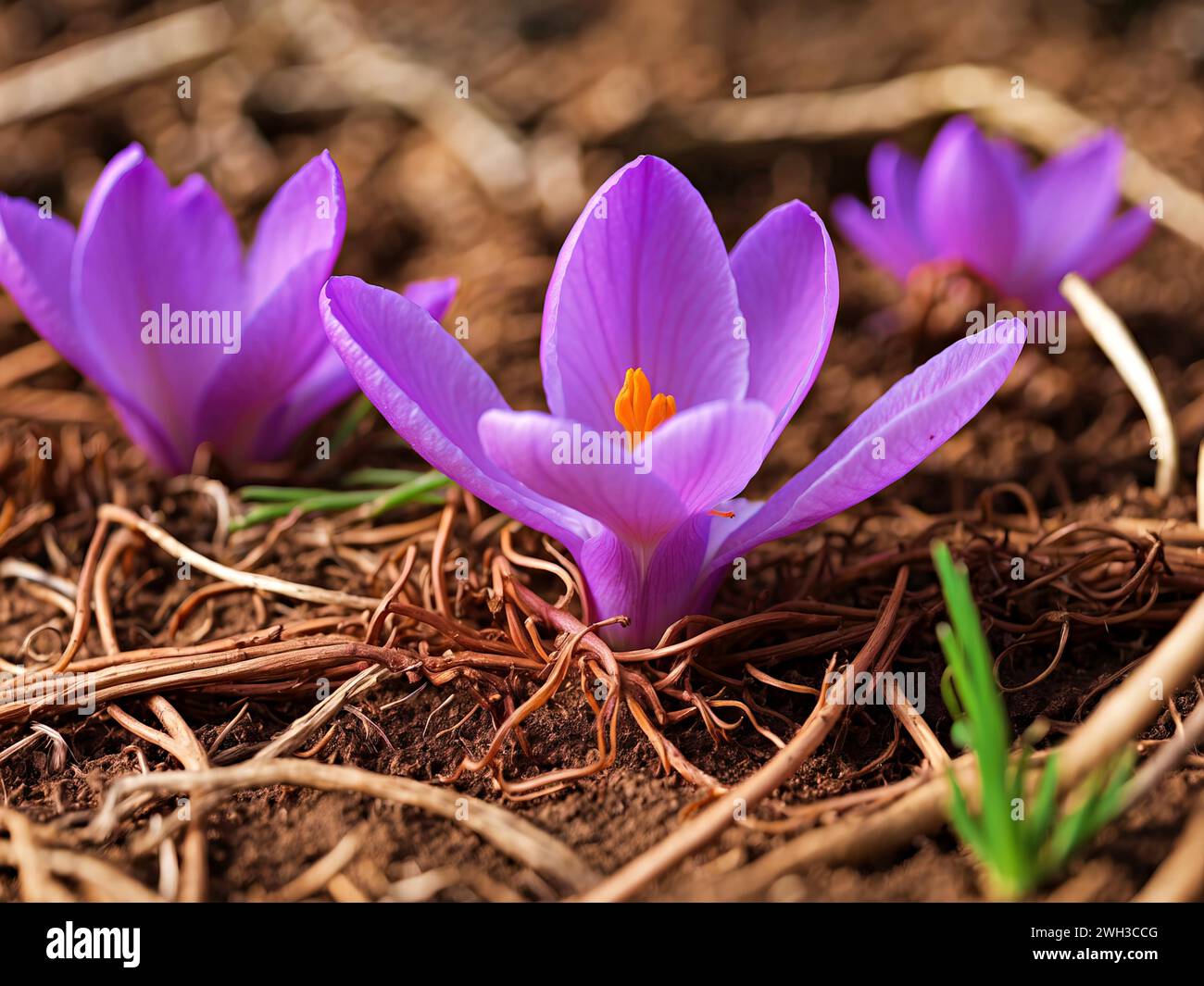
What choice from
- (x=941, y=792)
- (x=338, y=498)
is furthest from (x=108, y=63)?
(x=941, y=792)

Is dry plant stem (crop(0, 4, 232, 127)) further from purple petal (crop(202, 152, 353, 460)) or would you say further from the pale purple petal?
the pale purple petal

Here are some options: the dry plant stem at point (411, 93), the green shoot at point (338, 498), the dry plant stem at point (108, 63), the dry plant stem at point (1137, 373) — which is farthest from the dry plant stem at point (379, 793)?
the dry plant stem at point (108, 63)

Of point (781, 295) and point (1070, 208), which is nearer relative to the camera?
point (781, 295)

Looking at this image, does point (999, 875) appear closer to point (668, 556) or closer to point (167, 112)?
point (668, 556)

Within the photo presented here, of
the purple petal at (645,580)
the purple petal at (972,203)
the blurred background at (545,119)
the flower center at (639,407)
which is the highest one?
the blurred background at (545,119)

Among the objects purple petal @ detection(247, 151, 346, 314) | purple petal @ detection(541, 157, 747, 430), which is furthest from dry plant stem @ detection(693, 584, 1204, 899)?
purple petal @ detection(247, 151, 346, 314)

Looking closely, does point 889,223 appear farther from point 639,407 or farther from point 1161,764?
point 1161,764

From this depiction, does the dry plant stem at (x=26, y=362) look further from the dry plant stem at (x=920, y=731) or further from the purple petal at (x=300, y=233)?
the dry plant stem at (x=920, y=731)
